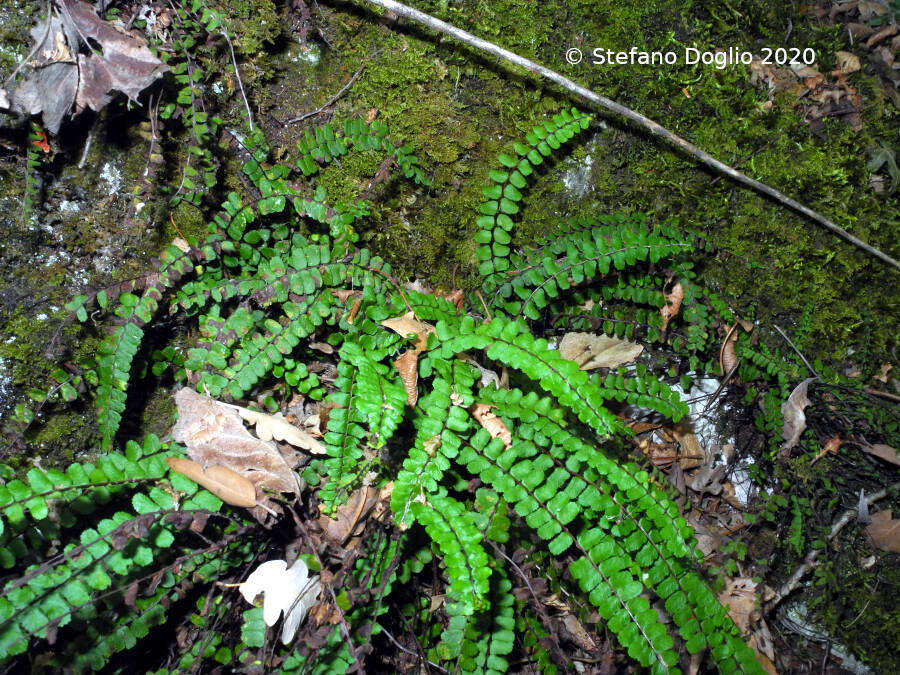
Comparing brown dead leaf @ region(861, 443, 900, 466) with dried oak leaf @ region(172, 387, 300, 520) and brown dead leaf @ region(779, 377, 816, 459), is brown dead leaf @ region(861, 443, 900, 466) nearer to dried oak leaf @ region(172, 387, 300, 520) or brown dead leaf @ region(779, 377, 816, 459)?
brown dead leaf @ region(779, 377, 816, 459)

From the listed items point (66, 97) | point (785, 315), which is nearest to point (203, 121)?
point (66, 97)

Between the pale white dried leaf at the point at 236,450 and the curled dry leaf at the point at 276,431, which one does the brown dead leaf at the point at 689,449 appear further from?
the pale white dried leaf at the point at 236,450

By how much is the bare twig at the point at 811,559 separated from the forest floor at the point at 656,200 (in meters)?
0.03

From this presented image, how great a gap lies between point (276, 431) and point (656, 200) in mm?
2318

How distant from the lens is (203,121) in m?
2.25

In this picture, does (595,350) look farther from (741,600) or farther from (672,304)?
(741,600)

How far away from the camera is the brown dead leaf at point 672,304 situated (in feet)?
9.72

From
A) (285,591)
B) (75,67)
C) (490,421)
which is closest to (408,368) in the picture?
(490,421)

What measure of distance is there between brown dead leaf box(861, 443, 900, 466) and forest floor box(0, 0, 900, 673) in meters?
0.01

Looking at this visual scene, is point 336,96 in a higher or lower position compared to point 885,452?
higher

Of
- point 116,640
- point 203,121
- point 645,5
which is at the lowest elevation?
point 116,640

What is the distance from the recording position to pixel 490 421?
2.28m

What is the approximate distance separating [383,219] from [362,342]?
2.69 ft

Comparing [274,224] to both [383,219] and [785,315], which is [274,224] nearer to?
[383,219]
